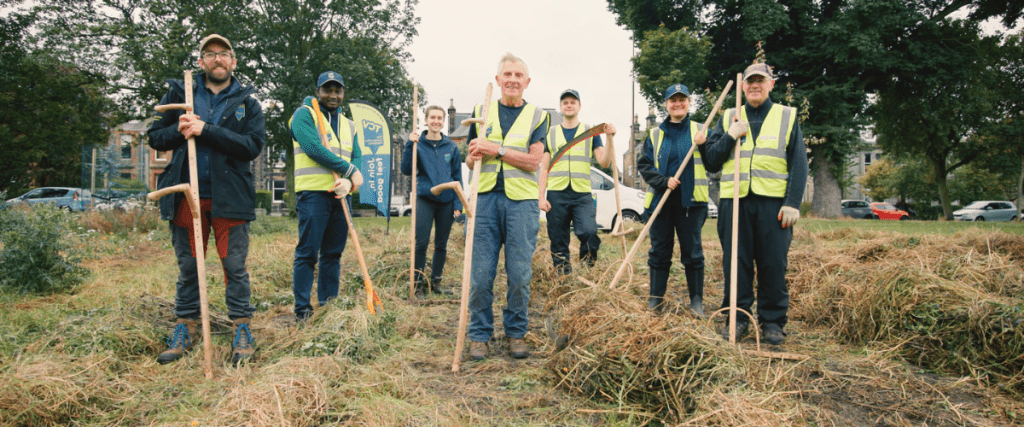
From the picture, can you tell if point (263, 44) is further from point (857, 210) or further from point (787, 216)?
point (857, 210)

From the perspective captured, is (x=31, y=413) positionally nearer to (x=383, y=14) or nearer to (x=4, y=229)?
(x=4, y=229)

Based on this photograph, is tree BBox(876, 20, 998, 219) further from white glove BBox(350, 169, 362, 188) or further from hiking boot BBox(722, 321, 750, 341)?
white glove BBox(350, 169, 362, 188)

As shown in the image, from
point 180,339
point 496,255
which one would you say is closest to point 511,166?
point 496,255

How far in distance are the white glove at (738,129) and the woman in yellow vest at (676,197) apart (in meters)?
0.49

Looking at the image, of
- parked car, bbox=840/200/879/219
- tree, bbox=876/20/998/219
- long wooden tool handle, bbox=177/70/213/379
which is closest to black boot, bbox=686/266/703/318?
long wooden tool handle, bbox=177/70/213/379

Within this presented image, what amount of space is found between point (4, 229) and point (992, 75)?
26516mm

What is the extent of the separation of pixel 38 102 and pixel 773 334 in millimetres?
23313

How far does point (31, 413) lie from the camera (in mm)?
2225

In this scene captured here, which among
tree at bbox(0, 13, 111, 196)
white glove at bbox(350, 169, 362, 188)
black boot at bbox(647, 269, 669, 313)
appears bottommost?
black boot at bbox(647, 269, 669, 313)

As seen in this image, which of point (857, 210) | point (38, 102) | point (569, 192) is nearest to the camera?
point (569, 192)

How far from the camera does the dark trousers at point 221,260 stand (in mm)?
Result: 3205

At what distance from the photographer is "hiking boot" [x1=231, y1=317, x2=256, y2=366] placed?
3.06 meters

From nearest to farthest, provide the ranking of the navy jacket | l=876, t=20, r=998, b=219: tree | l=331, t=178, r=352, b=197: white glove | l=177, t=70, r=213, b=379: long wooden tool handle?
l=177, t=70, r=213, b=379: long wooden tool handle, the navy jacket, l=331, t=178, r=352, b=197: white glove, l=876, t=20, r=998, b=219: tree

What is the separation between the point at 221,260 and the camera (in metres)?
3.22
